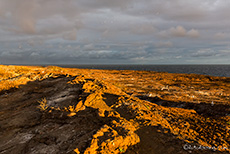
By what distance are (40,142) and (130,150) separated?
3.33 m

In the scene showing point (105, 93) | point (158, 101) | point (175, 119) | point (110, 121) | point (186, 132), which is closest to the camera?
point (110, 121)

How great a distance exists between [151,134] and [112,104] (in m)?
2.88

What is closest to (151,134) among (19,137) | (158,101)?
(19,137)

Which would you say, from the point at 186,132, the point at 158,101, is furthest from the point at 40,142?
the point at 158,101

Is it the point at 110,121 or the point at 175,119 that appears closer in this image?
the point at 110,121

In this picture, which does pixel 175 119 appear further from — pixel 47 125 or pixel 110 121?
pixel 47 125

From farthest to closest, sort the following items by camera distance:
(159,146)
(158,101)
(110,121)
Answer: (158,101), (110,121), (159,146)

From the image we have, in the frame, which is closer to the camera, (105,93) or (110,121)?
(110,121)

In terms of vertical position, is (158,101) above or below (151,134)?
below

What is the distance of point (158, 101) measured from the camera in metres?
14.2

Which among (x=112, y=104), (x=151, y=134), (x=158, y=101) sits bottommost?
(x=158, y=101)

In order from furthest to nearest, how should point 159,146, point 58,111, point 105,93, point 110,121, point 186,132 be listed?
point 105,93, point 58,111, point 186,132, point 110,121, point 159,146

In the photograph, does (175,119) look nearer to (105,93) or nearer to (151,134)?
(151,134)

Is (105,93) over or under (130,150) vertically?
over
